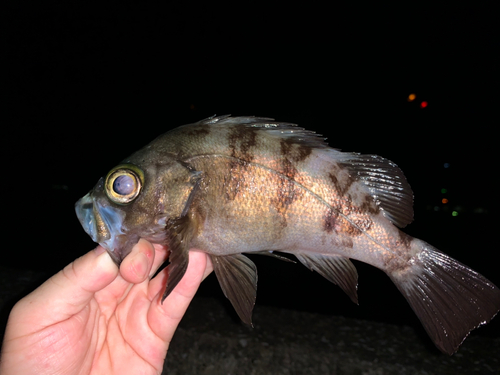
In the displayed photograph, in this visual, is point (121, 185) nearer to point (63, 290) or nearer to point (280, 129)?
point (63, 290)

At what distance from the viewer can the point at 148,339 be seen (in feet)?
6.60

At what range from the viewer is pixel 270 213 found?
5.95ft

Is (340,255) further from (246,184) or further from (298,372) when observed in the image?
(298,372)

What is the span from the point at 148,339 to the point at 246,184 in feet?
4.11

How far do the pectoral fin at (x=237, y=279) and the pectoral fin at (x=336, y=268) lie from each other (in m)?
0.37

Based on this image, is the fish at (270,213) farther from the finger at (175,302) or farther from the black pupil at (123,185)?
the finger at (175,302)

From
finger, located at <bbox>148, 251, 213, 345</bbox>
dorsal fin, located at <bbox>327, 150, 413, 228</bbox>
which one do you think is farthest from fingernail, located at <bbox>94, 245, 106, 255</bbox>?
dorsal fin, located at <bbox>327, 150, 413, 228</bbox>

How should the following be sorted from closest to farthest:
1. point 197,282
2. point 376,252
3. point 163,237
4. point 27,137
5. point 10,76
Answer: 1. point 163,237
2. point 376,252
3. point 197,282
4. point 10,76
5. point 27,137

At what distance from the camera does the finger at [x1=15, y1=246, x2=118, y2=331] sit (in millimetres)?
1513

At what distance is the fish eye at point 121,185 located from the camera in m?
1.67

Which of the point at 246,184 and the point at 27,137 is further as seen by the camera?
the point at 27,137

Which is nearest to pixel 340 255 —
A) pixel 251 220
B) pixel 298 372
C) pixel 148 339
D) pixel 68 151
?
pixel 251 220

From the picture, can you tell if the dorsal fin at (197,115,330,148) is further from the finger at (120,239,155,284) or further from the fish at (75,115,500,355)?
the finger at (120,239,155,284)

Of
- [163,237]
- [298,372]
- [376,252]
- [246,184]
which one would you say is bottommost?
[298,372]
